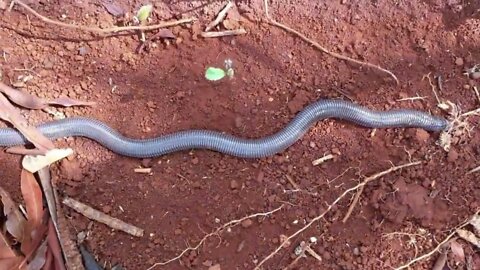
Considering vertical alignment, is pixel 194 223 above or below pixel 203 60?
below

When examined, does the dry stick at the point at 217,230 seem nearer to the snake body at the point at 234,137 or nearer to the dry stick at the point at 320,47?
the snake body at the point at 234,137

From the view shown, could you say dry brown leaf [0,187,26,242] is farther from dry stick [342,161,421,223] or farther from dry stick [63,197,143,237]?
dry stick [342,161,421,223]

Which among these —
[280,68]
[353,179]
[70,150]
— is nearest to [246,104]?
[280,68]

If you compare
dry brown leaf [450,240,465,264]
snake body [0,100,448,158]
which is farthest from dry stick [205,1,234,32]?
dry brown leaf [450,240,465,264]

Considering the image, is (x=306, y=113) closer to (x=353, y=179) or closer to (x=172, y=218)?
(x=353, y=179)

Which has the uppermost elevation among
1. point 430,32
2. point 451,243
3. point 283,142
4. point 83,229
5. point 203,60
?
point 430,32

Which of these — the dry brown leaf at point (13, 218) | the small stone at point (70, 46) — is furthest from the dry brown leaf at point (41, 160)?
the small stone at point (70, 46)

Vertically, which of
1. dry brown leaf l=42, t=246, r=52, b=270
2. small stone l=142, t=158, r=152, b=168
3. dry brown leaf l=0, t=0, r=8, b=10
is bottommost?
dry brown leaf l=42, t=246, r=52, b=270

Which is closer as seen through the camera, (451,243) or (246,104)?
(451,243)
